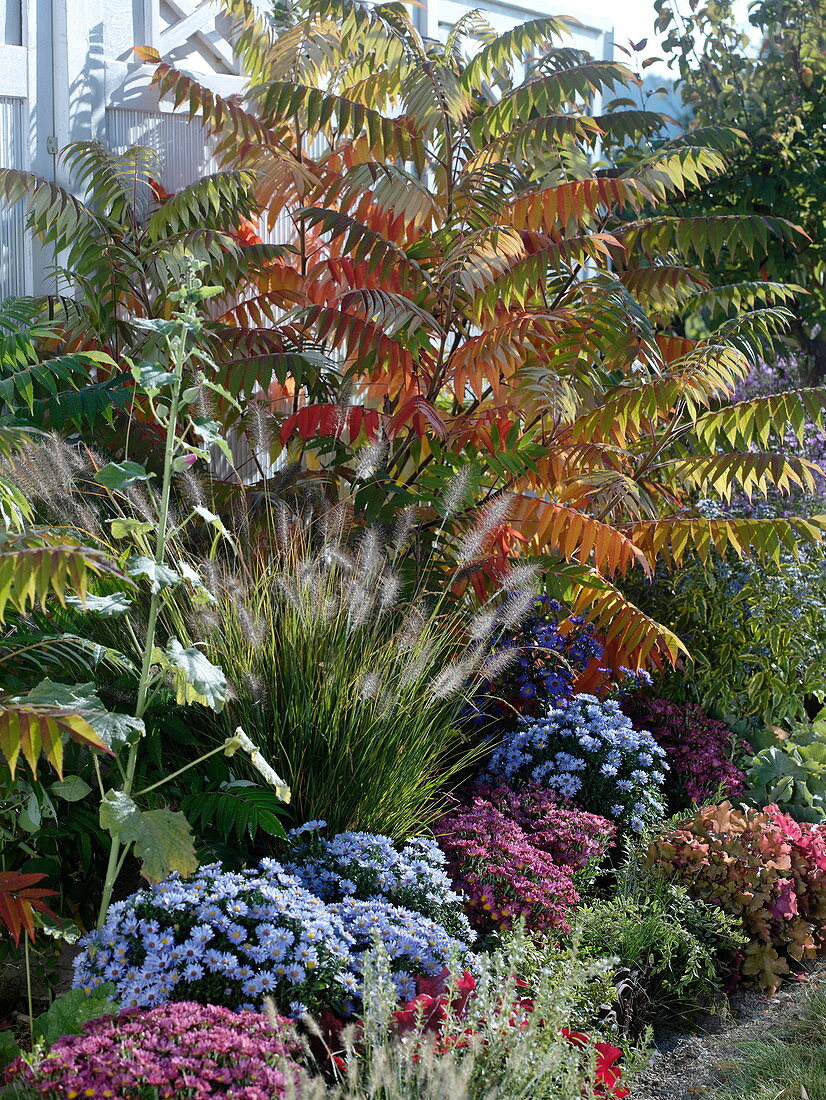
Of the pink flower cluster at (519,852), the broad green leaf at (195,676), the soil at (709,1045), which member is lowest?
the soil at (709,1045)

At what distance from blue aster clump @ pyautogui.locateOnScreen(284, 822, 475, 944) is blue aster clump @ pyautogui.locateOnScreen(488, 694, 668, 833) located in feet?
3.27

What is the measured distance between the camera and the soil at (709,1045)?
Answer: 2873mm

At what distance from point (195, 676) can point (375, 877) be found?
0.79m

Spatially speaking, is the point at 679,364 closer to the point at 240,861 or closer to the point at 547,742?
the point at 547,742

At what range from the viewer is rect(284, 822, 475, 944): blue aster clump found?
2.89m

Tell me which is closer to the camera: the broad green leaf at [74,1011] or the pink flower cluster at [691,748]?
the broad green leaf at [74,1011]

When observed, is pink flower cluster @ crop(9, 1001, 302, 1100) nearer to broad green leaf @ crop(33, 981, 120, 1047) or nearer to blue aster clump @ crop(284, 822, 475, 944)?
broad green leaf @ crop(33, 981, 120, 1047)

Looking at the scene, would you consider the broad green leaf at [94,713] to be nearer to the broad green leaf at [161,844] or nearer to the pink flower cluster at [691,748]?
the broad green leaf at [161,844]

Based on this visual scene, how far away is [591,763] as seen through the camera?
13.1 feet

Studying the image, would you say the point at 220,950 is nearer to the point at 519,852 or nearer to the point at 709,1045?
the point at 519,852

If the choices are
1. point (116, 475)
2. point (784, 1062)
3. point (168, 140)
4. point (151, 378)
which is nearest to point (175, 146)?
point (168, 140)

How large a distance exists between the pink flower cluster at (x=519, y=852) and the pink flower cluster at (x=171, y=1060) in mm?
1043

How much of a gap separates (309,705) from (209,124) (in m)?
3.29

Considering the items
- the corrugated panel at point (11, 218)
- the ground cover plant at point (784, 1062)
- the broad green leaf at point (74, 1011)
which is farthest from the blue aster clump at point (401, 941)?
the corrugated panel at point (11, 218)
